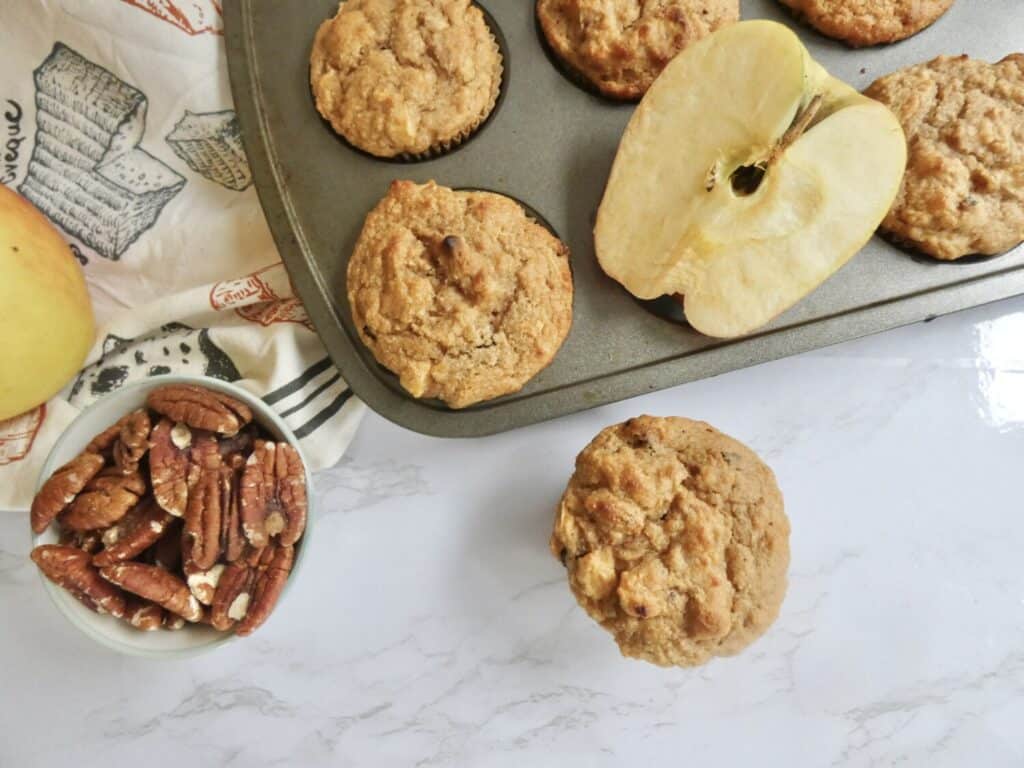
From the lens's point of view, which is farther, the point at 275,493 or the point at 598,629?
the point at 598,629

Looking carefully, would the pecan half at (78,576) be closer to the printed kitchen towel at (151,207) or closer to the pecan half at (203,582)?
the pecan half at (203,582)

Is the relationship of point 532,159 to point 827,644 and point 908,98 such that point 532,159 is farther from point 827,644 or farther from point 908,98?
point 827,644

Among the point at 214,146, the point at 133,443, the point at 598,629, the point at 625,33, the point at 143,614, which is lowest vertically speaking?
the point at 598,629

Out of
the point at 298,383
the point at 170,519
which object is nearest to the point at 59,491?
the point at 170,519

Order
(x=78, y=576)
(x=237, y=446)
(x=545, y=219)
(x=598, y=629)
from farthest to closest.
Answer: (x=598, y=629), (x=545, y=219), (x=237, y=446), (x=78, y=576)

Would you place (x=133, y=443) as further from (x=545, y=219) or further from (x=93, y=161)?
(x=545, y=219)

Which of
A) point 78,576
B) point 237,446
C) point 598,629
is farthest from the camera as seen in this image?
point 598,629

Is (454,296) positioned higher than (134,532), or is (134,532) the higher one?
(454,296)

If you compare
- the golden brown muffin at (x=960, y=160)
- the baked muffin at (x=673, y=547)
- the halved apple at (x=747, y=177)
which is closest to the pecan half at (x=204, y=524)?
the baked muffin at (x=673, y=547)
